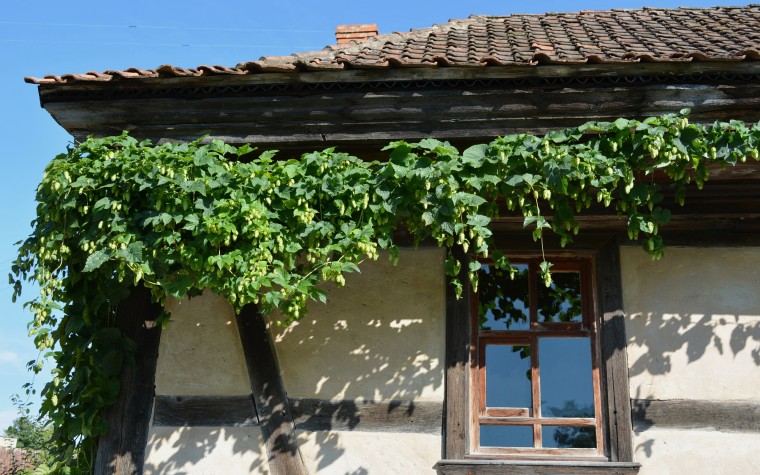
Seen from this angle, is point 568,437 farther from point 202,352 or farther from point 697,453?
point 202,352

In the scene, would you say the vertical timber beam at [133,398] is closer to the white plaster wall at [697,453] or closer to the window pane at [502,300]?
the window pane at [502,300]

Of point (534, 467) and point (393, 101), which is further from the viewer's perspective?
point (393, 101)

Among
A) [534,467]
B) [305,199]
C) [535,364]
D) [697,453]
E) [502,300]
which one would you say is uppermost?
[305,199]

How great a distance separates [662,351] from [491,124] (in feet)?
5.84

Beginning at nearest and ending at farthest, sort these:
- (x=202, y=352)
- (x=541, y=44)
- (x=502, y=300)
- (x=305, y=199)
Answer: (x=305, y=199), (x=202, y=352), (x=502, y=300), (x=541, y=44)

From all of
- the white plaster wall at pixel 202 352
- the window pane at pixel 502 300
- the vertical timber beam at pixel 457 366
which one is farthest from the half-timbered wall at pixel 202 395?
the window pane at pixel 502 300

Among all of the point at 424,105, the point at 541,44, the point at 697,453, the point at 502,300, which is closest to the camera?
the point at 697,453

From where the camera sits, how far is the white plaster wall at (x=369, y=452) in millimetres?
5332

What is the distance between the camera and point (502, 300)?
589cm

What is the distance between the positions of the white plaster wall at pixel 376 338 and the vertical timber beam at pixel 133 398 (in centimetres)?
85

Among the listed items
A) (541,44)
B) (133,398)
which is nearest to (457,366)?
(133,398)

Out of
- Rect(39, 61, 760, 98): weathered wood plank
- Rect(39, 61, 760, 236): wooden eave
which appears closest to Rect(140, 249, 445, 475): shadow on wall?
Rect(39, 61, 760, 236): wooden eave

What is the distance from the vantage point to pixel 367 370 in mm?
5555

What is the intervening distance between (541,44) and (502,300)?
1.89 metres
